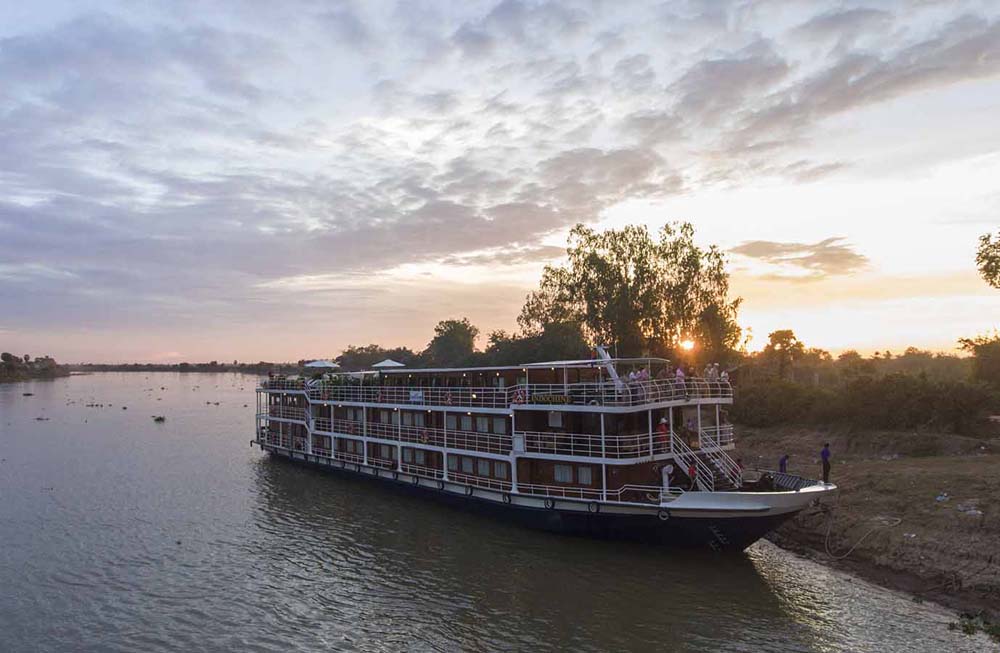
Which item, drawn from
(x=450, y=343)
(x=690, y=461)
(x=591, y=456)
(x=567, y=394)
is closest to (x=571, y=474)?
(x=591, y=456)

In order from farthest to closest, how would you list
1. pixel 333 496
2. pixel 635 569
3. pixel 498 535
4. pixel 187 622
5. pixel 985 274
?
1. pixel 985 274
2. pixel 333 496
3. pixel 498 535
4. pixel 635 569
5. pixel 187 622

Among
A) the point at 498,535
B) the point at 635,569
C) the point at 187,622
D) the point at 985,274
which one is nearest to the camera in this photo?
the point at 187,622

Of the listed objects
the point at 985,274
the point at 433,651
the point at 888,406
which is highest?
the point at 985,274

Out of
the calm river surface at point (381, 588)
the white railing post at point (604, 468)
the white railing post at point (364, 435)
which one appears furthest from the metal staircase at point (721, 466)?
the white railing post at point (364, 435)

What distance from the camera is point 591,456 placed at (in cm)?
2572

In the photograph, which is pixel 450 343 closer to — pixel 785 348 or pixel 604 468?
pixel 785 348

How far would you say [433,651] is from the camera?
59.3ft

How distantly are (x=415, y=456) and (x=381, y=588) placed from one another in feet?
42.0

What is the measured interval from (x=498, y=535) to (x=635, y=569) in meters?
7.23

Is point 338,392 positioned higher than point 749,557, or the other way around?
point 338,392

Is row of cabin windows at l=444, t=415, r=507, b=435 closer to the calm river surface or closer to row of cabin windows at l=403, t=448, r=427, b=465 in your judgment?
row of cabin windows at l=403, t=448, r=427, b=465

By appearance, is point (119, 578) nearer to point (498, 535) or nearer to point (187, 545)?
point (187, 545)

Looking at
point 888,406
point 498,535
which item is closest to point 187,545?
point 498,535

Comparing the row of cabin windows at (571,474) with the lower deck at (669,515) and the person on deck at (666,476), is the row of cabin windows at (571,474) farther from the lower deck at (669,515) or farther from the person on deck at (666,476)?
the person on deck at (666,476)
